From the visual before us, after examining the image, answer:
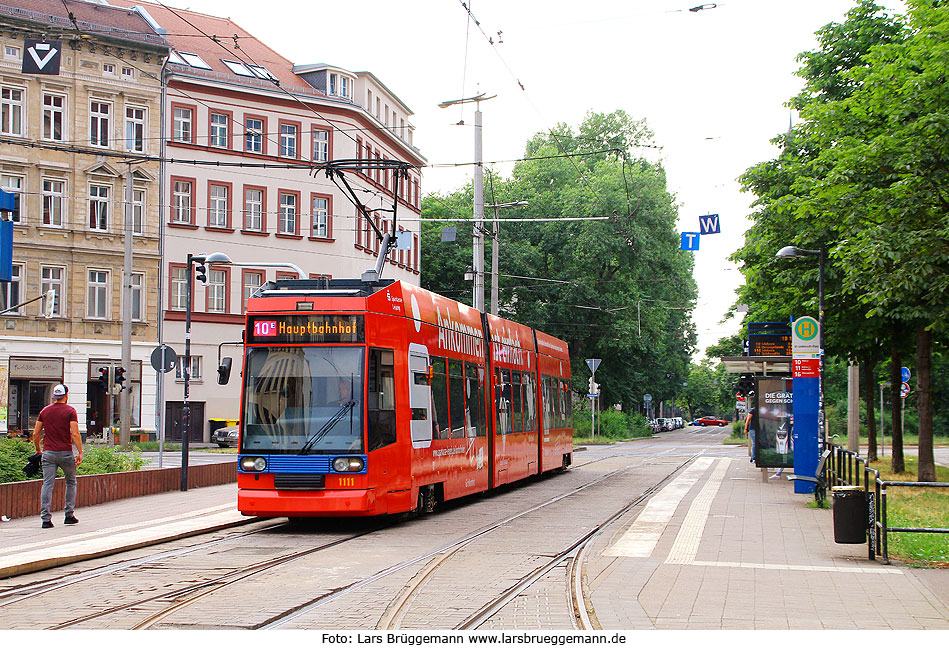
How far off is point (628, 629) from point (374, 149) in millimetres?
49741

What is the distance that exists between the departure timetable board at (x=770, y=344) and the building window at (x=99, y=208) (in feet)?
96.4

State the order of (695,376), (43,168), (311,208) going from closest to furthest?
1. (43,168)
2. (311,208)
3. (695,376)

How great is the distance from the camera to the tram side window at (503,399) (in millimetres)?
20625

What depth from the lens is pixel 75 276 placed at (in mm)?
44344

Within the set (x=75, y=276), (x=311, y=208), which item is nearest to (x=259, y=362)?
(x=75, y=276)

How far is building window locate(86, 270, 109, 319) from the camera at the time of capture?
147 feet

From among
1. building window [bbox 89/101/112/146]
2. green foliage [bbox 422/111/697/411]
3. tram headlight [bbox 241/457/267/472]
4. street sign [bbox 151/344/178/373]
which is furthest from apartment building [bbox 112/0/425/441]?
tram headlight [bbox 241/457/267/472]

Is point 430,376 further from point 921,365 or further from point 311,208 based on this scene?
point 311,208

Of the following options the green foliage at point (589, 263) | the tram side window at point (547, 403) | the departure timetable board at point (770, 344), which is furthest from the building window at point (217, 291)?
the departure timetable board at point (770, 344)

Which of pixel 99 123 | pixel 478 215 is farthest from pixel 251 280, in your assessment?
pixel 478 215

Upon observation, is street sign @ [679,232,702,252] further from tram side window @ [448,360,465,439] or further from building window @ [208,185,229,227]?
building window @ [208,185,229,227]

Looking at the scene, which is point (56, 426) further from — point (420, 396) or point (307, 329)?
point (420, 396)

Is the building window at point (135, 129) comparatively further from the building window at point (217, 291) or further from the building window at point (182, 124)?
the building window at point (217, 291)

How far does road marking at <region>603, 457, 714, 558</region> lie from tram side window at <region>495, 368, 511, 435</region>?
3004 mm
